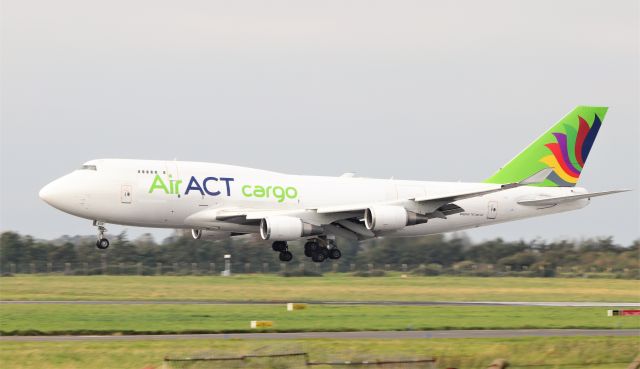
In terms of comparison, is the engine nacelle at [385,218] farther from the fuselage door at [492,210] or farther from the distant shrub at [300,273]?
the distant shrub at [300,273]

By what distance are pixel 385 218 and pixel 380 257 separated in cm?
2015

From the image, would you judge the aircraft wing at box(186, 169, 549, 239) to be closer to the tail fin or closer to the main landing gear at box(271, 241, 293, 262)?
the main landing gear at box(271, 241, 293, 262)

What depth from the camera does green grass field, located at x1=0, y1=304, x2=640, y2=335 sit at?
33594mm

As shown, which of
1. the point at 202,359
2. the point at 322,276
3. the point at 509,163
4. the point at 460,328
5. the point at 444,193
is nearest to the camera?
the point at 202,359

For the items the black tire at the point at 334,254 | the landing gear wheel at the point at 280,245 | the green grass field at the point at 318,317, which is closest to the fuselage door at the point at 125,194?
the green grass field at the point at 318,317

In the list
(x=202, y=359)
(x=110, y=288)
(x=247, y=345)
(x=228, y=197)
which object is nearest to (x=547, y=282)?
(x=228, y=197)

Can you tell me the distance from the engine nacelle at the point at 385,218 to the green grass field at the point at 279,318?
7.36 metres

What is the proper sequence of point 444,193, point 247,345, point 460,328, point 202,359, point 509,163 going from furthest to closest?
Result: 1. point 509,163
2. point 444,193
3. point 460,328
4. point 247,345
5. point 202,359

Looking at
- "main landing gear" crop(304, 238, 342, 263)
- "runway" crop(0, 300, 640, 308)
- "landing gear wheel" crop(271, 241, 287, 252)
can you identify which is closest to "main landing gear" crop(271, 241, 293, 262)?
"landing gear wheel" crop(271, 241, 287, 252)

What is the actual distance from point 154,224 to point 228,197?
11.2ft

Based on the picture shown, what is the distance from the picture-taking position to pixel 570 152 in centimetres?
5725

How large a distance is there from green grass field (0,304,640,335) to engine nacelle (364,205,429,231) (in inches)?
290

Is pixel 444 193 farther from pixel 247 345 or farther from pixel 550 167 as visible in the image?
pixel 247 345

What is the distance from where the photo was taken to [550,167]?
56.5 m
